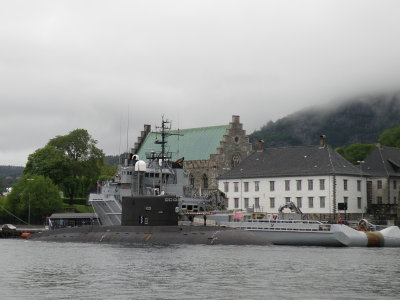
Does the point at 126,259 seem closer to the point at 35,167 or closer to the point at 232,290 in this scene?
the point at 232,290

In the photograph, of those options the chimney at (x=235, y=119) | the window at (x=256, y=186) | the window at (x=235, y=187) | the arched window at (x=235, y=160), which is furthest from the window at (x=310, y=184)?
the chimney at (x=235, y=119)

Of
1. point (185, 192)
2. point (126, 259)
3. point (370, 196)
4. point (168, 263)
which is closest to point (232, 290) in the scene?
point (168, 263)

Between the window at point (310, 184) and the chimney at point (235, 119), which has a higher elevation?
the chimney at point (235, 119)

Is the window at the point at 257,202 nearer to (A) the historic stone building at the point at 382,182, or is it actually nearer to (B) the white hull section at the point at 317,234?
(A) the historic stone building at the point at 382,182

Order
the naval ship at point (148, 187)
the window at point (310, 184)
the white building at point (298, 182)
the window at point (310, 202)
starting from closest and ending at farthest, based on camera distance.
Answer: the naval ship at point (148, 187), the white building at point (298, 182), the window at point (310, 184), the window at point (310, 202)

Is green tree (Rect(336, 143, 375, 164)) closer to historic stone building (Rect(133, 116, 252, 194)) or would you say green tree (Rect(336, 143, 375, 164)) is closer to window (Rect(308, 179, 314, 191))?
historic stone building (Rect(133, 116, 252, 194))

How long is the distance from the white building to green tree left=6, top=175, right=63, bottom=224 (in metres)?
26.2

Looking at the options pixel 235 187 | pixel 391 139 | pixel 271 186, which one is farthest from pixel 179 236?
pixel 391 139

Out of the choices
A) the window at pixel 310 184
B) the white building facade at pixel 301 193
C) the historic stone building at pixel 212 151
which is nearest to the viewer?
the white building facade at pixel 301 193

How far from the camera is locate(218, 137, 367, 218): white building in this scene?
97125mm

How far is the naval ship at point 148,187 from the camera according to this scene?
237ft

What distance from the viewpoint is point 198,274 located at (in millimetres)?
37406

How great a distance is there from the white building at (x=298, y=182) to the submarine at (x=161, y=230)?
33011 mm

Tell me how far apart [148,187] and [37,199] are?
143ft
